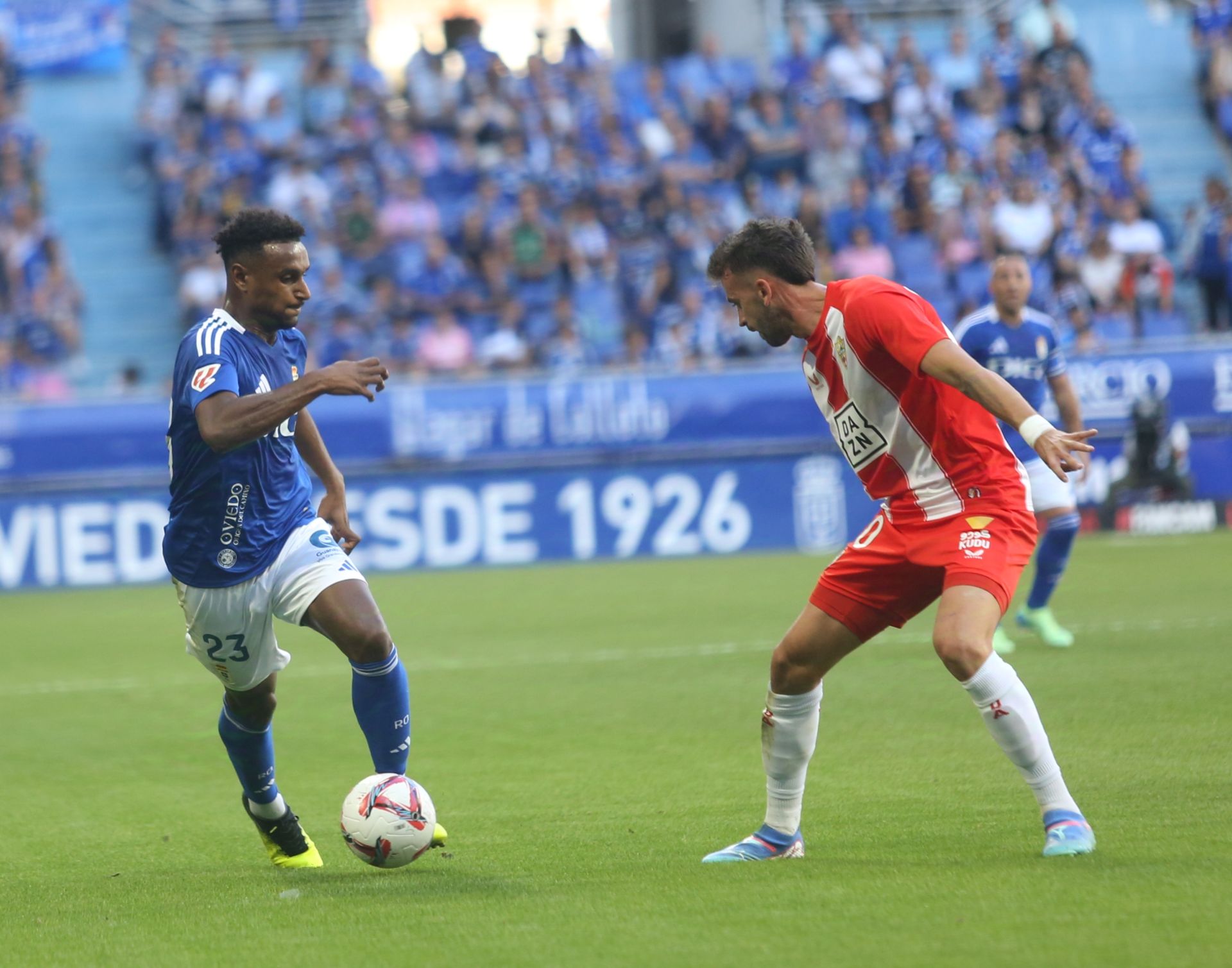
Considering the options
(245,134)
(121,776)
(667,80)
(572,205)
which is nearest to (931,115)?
(667,80)

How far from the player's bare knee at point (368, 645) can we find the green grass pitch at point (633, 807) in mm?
724

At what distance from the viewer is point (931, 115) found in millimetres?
23656

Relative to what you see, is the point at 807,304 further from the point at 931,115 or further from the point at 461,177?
the point at 931,115

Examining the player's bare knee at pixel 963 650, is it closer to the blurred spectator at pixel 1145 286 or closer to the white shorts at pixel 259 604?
the white shorts at pixel 259 604

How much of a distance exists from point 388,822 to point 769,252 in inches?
85.7

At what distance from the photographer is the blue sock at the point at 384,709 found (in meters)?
5.61

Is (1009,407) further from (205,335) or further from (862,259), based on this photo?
(862,259)

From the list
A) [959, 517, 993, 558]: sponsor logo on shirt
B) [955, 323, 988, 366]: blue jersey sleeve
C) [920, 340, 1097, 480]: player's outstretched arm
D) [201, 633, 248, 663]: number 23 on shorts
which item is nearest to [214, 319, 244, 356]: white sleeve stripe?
[201, 633, 248, 663]: number 23 on shorts

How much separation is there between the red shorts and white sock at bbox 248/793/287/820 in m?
1.98

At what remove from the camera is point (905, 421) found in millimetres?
5406

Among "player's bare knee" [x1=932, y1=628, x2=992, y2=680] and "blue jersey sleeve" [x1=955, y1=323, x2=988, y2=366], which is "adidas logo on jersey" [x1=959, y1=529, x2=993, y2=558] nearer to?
"player's bare knee" [x1=932, y1=628, x2=992, y2=680]

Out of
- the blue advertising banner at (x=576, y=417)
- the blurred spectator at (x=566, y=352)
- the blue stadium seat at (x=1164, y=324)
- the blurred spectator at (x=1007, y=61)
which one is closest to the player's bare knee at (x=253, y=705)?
the blue advertising banner at (x=576, y=417)

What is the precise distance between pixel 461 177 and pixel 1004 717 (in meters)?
18.4

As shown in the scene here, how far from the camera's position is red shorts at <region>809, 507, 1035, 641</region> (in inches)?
207
